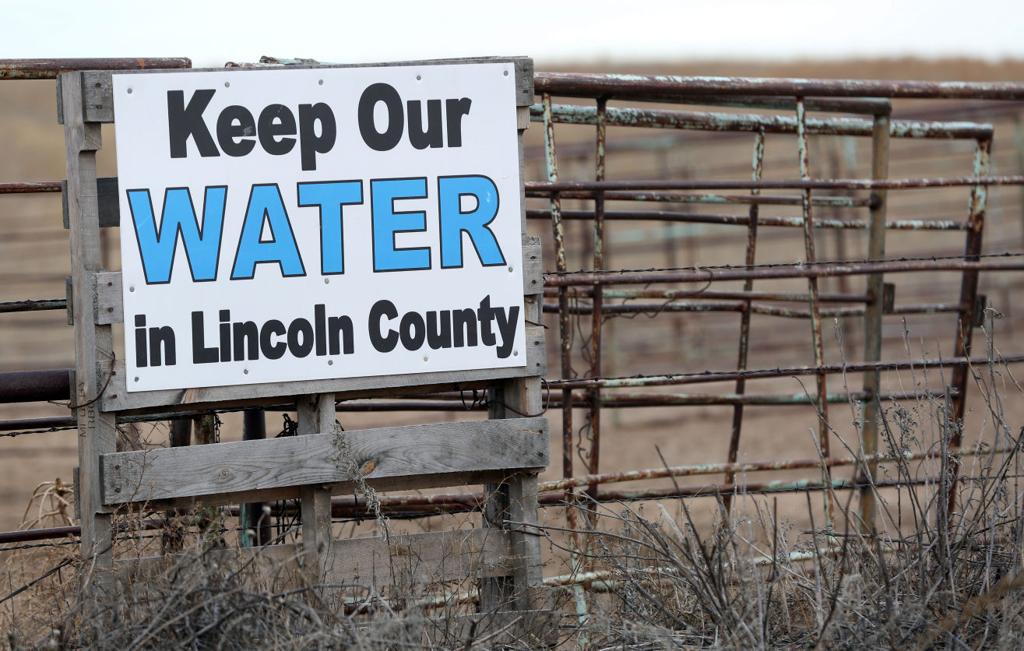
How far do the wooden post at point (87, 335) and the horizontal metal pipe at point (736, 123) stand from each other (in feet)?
5.50

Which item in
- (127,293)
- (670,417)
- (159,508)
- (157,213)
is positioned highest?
(157,213)

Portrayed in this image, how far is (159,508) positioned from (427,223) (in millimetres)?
1154

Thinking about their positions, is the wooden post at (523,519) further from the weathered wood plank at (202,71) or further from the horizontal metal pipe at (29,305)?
the horizontal metal pipe at (29,305)

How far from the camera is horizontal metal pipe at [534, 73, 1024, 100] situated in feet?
13.9

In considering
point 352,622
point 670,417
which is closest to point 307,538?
point 352,622

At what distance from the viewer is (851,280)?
39.3 ft

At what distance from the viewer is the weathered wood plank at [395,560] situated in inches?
124

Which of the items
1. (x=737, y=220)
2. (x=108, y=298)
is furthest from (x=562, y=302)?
(x=108, y=298)

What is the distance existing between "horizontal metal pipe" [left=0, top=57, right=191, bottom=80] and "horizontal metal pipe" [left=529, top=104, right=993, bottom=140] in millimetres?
1381

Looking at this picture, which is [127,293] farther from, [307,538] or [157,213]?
[307,538]

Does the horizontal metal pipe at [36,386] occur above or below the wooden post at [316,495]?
above

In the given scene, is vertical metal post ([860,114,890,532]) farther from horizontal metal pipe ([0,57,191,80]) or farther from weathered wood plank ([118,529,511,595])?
horizontal metal pipe ([0,57,191,80])

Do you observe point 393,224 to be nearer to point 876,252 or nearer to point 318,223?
point 318,223

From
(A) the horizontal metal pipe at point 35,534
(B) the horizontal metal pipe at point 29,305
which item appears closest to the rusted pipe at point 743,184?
(B) the horizontal metal pipe at point 29,305
